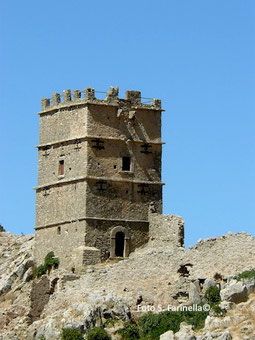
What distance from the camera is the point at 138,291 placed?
70.9 metres

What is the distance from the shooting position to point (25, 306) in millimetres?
74688

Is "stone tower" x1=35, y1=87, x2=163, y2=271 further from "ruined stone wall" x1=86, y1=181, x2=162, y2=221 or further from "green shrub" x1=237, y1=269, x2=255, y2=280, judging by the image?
"green shrub" x1=237, y1=269, x2=255, y2=280

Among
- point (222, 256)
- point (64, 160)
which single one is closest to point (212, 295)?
point (222, 256)

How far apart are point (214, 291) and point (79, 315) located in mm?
5958

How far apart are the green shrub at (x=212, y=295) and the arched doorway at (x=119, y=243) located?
1102 centimetres

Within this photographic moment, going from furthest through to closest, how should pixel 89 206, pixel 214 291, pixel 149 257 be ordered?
pixel 89 206 < pixel 149 257 < pixel 214 291

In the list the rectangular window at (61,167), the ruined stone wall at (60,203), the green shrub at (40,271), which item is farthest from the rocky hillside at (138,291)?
the rectangular window at (61,167)

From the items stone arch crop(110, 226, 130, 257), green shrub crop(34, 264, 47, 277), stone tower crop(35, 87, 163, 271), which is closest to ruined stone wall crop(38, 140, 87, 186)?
stone tower crop(35, 87, 163, 271)

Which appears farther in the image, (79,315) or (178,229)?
(178,229)

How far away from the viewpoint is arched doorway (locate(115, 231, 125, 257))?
77875mm

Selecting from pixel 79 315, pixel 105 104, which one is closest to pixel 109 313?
pixel 79 315

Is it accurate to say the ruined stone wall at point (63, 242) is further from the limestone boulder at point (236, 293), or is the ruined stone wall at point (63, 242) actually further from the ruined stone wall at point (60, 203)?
the limestone boulder at point (236, 293)

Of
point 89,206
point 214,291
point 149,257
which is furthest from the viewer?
point 89,206

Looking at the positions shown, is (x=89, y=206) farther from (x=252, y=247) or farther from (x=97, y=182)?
(x=252, y=247)
